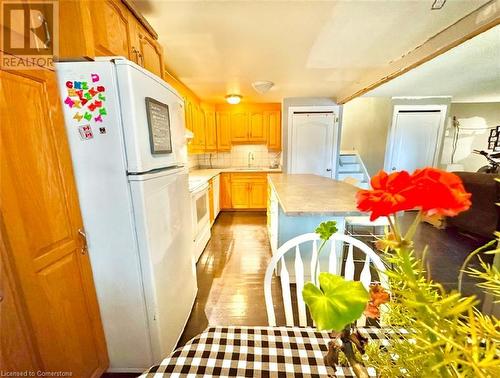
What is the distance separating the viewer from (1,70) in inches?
28.4

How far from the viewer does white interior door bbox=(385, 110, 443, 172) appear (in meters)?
3.91

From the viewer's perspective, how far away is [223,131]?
4.42 meters

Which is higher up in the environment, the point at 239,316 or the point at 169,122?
the point at 169,122

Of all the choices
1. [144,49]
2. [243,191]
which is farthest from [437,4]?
[243,191]

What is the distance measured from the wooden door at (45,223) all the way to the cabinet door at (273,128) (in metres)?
3.77

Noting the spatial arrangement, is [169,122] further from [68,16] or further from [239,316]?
[239,316]

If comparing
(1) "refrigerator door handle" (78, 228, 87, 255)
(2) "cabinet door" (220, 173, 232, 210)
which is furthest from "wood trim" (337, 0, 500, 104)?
(2) "cabinet door" (220, 173, 232, 210)

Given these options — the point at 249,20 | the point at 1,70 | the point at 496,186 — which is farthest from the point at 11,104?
the point at 496,186

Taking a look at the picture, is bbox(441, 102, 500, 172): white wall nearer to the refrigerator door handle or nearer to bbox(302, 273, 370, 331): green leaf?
bbox(302, 273, 370, 331): green leaf

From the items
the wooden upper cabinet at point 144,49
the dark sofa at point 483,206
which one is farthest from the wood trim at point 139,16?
the dark sofa at point 483,206

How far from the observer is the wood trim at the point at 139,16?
1.23 metres

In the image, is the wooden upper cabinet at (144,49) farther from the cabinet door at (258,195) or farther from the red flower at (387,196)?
the cabinet door at (258,195)

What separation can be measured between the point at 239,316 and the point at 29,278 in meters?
1.40

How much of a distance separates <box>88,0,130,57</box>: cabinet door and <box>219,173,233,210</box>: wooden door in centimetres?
308
